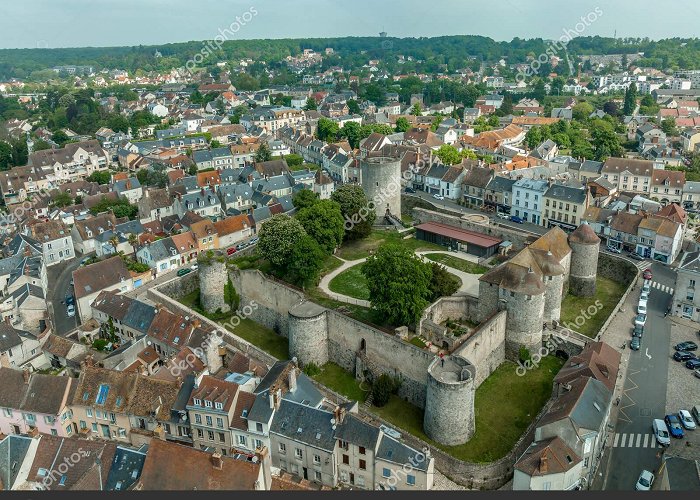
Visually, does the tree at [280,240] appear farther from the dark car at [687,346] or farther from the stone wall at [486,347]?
the dark car at [687,346]

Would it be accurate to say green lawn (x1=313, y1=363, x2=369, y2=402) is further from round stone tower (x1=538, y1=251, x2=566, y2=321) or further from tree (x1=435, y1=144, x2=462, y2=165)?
tree (x1=435, y1=144, x2=462, y2=165)

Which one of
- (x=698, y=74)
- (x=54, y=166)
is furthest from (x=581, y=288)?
(x=698, y=74)

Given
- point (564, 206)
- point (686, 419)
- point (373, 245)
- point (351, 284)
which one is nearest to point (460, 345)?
point (351, 284)

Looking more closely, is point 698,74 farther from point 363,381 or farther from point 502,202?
point 363,381

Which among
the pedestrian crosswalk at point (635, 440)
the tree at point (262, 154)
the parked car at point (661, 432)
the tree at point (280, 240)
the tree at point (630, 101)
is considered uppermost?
the tree at point (630, 101)

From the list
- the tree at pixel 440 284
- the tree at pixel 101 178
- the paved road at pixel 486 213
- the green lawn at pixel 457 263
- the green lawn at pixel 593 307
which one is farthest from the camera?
the tree at pixel 101 178

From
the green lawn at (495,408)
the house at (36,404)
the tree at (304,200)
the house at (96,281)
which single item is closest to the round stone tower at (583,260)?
the green lawn at (495,408)
